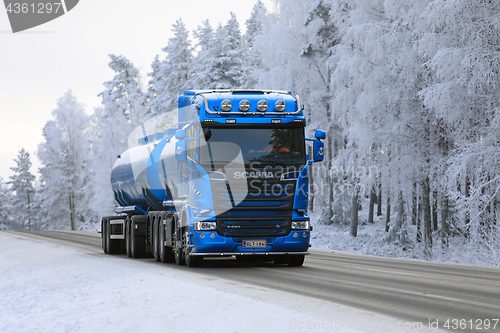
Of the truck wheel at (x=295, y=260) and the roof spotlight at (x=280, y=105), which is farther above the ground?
the roof spotlight at (x=280, y=105)

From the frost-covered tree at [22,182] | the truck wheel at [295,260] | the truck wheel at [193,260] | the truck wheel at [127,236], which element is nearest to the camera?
the truck wheel at [193,260]

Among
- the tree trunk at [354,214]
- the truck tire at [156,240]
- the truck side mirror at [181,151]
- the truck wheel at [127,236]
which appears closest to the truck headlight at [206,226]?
the truck side mirror at [181,151]

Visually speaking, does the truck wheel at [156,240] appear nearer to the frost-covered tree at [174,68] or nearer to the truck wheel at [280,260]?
the truck wheel at [280,260]

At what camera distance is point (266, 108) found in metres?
13.9

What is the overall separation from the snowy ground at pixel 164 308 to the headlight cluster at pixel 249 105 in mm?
4020

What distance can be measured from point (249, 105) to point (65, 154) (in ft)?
190

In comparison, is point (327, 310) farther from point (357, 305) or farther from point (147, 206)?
point (147, 206)

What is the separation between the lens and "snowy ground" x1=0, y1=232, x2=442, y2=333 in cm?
702

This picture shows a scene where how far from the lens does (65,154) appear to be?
Result: 222 feet

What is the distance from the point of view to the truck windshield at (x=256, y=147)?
A: 1334 centimetres

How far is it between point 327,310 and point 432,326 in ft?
5.00

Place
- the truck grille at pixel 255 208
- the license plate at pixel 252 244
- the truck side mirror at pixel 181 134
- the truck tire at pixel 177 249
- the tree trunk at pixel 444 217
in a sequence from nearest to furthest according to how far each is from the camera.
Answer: the truck grille at pixel 255 208
the license plate at pixel 252 244
the truck side mirror at pixel 181 134
the truck tire at pixel 177 249
the tree trunk at pixel 444 217

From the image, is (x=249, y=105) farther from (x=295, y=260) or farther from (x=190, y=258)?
(x=295, y=260)

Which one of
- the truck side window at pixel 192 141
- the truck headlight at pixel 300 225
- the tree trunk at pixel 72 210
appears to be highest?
the truck side window at pixel 192 141
